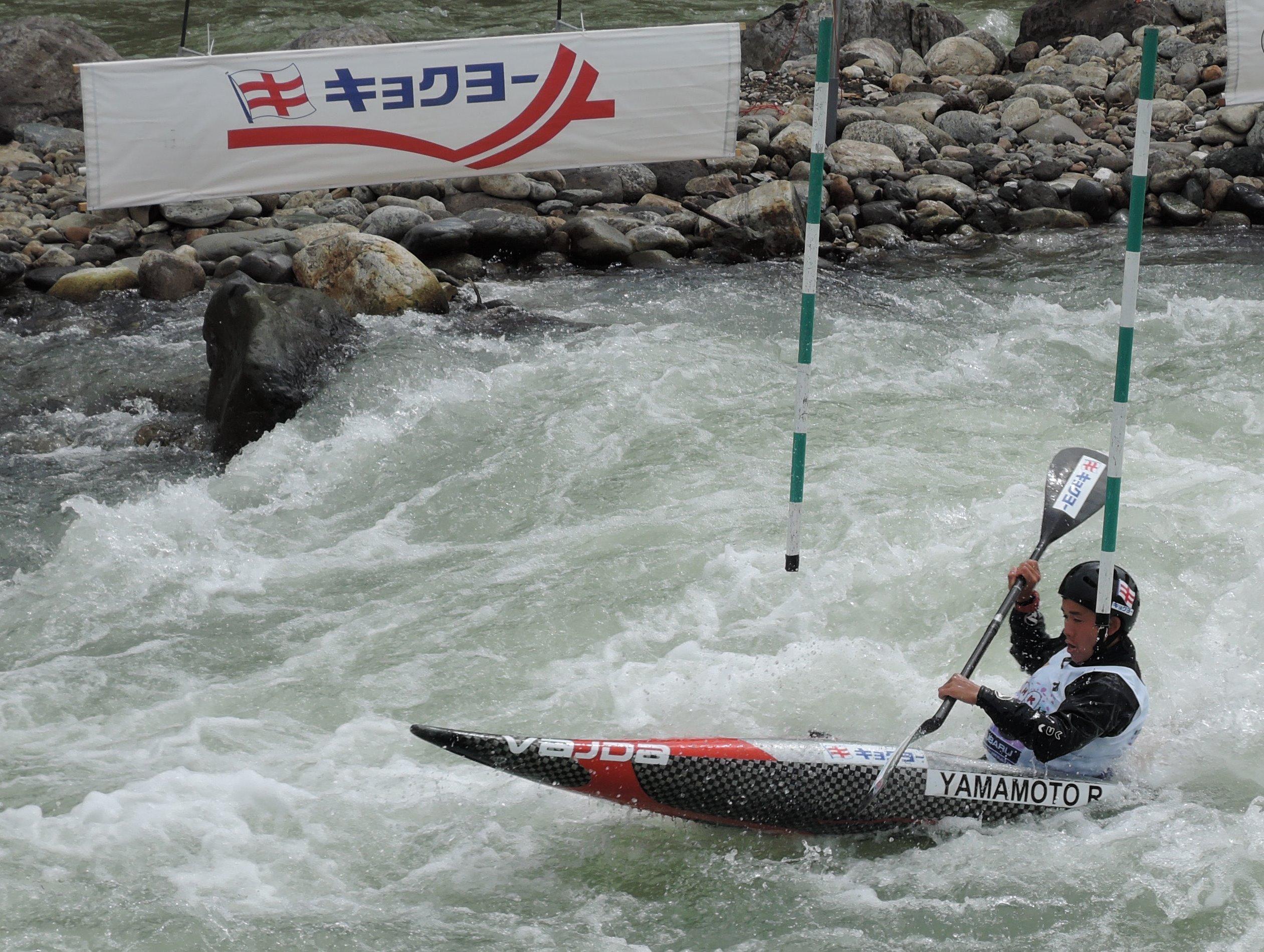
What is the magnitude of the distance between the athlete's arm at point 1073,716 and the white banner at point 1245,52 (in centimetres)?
644

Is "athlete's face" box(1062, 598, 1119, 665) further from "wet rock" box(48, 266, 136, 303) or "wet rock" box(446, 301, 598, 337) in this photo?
"wet rock" box(48, 266, 136, 303)

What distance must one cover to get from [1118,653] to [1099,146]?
28.2 feet

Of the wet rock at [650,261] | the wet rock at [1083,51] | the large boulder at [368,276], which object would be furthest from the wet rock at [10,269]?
the wet rock at [1083,51]

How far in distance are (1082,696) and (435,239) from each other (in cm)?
628

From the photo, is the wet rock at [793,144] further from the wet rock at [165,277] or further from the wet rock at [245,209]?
the wet rock at [165,277]

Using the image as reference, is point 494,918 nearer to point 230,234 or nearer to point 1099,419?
point 1099,419

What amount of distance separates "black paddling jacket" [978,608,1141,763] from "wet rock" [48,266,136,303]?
22.5ft

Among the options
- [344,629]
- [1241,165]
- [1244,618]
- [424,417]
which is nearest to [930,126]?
[1241,165]

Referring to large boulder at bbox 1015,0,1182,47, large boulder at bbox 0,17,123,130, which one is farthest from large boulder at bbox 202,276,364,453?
large boulder at bbox 1015,0,1182,47

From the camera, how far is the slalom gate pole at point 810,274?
4234 mm

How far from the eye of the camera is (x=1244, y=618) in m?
4.88

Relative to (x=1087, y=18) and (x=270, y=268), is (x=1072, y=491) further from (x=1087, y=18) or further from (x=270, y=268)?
(x=1087, y=18)

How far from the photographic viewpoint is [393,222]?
9008 millimetres

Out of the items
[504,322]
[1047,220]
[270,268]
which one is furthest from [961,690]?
[1047,220]
